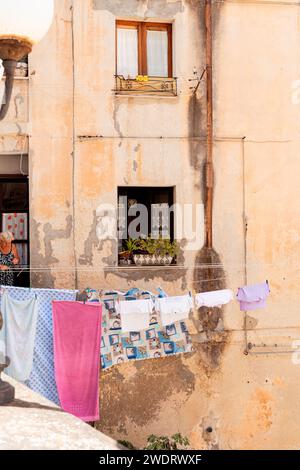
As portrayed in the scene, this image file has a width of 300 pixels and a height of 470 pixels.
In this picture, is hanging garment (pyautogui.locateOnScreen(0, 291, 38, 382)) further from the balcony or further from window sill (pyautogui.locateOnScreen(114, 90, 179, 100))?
the balcony

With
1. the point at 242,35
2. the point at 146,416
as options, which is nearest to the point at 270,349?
the point at 146,416

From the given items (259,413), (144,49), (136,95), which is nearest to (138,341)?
(259,413)

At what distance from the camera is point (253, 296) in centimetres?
1010

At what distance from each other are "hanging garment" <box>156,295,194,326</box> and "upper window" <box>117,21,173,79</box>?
3.67 meters

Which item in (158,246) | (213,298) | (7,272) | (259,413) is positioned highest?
(158,246)

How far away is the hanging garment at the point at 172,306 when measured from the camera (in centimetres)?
967

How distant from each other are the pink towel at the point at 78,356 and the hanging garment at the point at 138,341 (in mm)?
314

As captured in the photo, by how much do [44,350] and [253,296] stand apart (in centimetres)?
328

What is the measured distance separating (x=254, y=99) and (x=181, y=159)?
1.58 meters

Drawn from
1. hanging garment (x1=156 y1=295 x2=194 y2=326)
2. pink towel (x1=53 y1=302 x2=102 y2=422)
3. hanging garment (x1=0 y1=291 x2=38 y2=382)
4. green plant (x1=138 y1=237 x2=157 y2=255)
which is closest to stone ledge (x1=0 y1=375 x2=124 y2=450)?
hanging garment (x1=0 y1=291 x2=38 y2=382)

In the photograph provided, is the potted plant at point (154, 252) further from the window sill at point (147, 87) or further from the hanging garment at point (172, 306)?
the window sill at point (147, 87)

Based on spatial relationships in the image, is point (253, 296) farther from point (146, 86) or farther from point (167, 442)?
point (146, 86)

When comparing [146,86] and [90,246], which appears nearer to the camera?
[90,246]

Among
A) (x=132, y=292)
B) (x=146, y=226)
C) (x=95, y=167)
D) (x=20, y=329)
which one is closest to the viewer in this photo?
(x=20, y=329)
